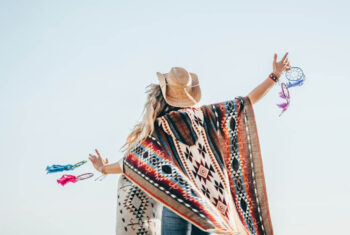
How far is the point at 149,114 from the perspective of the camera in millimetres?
4422

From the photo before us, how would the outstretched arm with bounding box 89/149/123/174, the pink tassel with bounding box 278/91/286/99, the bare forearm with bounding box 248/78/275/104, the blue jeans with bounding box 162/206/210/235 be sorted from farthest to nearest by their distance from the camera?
1. the pink tassel with bounding box 278/91/286/99
2. the outstretched arm with bounding box 89/149/123/174
3. the bare forearm with bounding box 248/78/275/104
4. the blue jeans with bounding box 162/206/210/235

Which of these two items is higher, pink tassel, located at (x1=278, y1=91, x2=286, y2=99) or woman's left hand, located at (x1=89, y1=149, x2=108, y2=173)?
pink tassel, located at (x1=278, y1=91, x2=286, y2=99)

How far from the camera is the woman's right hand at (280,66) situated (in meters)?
4.46

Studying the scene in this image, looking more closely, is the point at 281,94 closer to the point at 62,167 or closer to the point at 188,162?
the point at 188,162

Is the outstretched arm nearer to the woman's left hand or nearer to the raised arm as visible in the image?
the woman's left hand

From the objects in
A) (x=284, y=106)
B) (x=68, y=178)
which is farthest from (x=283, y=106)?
(x=68, y=178)

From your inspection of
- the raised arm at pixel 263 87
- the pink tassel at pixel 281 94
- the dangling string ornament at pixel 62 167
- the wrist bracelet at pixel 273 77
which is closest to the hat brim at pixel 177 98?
the raised arm at pixel 263 87

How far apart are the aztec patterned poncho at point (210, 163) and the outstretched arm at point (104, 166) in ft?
0.47

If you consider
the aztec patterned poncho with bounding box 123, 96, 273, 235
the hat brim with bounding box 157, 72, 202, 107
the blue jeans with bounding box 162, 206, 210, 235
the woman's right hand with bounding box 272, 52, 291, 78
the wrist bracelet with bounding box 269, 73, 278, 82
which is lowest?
the blue jeans with bounding box 162, 206, 210, 235

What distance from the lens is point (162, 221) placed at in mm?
4254

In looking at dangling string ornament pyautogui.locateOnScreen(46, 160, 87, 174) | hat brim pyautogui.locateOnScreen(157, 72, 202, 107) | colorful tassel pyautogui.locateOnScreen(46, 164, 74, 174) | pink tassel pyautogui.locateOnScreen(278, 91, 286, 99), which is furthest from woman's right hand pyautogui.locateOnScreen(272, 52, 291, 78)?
colorful tassel pyautogui.locateOnScreen(46, 164, 74, 174)

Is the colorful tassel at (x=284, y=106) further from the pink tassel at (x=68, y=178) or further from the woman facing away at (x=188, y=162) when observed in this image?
the pink tassel at (x=68, y=178)

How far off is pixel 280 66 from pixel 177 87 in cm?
76

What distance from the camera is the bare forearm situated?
14.5 feet
